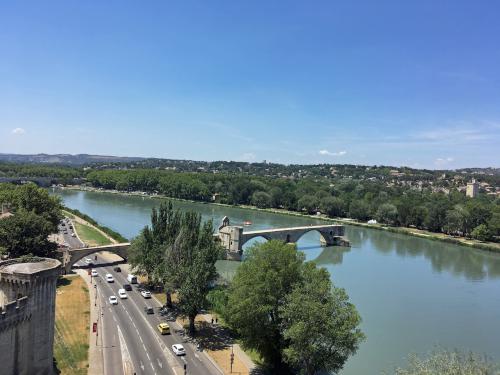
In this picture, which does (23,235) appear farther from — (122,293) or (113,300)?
(113,300)

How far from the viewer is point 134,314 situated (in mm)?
32594

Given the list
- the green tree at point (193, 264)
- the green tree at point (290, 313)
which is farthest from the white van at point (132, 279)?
the green tree at point (290, 313)

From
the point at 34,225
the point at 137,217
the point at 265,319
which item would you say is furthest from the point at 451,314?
the point at 137,217

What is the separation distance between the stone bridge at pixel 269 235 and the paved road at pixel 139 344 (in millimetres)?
24774

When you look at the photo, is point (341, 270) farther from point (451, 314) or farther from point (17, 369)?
point (17, 369)

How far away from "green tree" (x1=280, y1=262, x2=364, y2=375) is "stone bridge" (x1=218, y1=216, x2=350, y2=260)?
35.2 metres

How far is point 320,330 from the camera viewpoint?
73.4ft

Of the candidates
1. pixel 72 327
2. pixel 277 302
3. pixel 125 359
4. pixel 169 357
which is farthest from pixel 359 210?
pixel 125 359

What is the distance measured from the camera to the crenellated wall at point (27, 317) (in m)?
18.7

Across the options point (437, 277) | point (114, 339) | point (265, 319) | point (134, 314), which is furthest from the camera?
point (437, 277)

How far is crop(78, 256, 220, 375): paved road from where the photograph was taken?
24359 mm

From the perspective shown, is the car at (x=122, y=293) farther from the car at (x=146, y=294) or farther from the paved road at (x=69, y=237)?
the paved road at (x=69, y=237)

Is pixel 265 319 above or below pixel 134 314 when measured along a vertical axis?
above

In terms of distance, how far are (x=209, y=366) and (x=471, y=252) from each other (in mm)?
66399
